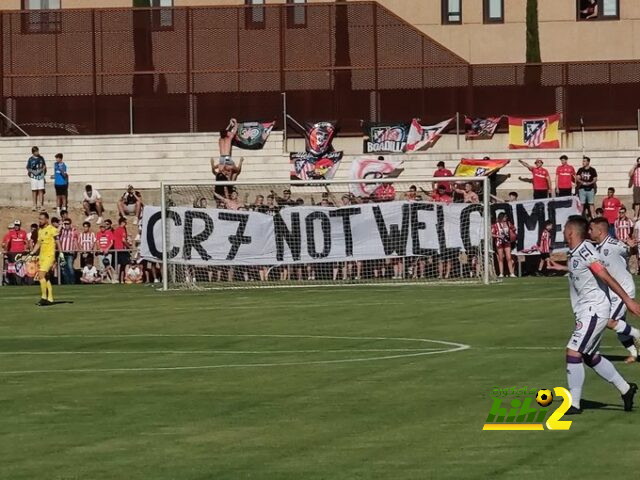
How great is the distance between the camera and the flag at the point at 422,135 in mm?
48875

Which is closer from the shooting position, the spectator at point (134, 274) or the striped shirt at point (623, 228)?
the striped shirt at point (623, 228)

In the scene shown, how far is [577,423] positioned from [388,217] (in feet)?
75.9

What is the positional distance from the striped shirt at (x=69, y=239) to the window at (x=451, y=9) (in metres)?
23.8

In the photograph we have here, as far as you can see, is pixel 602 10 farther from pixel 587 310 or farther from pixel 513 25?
pixel 587 310

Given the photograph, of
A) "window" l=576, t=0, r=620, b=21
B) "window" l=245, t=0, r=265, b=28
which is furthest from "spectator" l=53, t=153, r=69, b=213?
"window" l=576, t=0, r=620, b=21

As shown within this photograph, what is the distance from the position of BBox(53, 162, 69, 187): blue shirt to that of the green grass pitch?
14.5 meters

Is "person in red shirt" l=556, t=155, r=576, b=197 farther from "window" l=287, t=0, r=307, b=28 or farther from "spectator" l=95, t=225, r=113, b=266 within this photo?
"spectator" l=95, t=225, r=113, b=266

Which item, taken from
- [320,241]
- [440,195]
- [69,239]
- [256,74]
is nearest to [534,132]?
[256,74]

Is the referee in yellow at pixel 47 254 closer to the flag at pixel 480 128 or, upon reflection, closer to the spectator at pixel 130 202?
the spectator at pixel 130 202

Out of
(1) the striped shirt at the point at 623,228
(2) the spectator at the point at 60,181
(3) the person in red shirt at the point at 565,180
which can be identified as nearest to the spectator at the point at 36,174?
(2) the spectator at the point at 60,181

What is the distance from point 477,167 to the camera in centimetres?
4569

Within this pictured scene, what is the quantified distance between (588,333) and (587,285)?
0.54 m

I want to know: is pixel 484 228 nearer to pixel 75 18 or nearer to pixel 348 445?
pixel 75 18

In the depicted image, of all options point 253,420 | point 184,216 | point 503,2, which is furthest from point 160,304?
point 503,2
